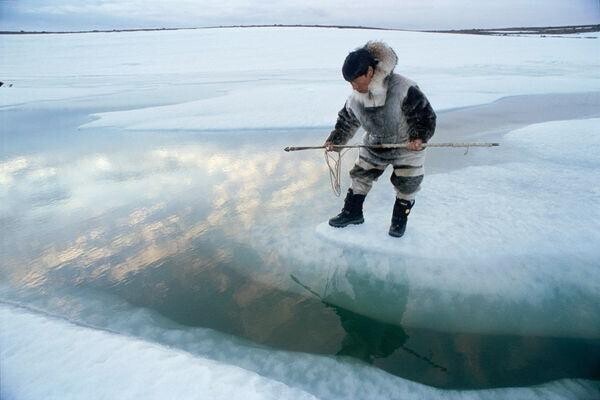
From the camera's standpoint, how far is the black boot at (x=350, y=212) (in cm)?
328

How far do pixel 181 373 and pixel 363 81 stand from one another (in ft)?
6.70

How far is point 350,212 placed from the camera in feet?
10.9

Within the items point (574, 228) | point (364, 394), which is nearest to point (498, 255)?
point (574, 228)

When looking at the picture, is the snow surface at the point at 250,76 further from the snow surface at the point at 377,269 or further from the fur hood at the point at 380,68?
the fur hood at the point at 380,68

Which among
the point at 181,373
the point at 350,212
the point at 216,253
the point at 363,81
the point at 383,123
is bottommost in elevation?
the point at 216,253

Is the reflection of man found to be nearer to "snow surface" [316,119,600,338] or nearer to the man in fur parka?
"snow surface" [316,119,600,338]

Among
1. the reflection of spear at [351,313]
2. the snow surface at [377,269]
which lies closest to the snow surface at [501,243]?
the snow surface at [377,269]

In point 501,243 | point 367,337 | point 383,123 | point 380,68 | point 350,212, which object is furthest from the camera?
point 350,212

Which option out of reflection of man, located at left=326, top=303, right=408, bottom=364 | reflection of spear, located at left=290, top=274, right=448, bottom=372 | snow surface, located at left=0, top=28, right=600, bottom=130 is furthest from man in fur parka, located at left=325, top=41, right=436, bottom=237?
snow surface, located at left=0, top=28, right=600, bottom=130

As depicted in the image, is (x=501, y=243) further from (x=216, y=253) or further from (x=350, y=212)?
(x=216, y=253)

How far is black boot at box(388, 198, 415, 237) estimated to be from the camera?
3045 millimetres

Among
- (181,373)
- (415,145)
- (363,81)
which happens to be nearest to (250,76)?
(363,81)

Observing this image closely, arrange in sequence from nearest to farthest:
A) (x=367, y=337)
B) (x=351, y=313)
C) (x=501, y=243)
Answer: (x=367, y=337)
(x=351, y=313)
(x=501, y=243)

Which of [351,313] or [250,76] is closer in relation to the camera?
[351,313]
